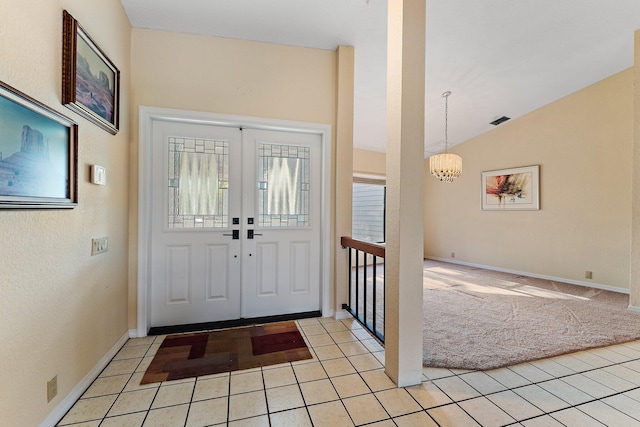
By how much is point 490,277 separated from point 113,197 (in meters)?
5.64

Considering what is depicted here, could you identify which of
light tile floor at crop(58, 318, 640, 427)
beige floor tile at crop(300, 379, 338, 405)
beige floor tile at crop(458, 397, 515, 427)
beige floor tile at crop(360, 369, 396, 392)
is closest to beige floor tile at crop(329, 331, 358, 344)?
light tile floor at crop(58, 318, 640, 427)

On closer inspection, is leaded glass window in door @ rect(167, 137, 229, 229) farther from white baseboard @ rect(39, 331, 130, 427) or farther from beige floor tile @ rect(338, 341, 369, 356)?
beige floor tile @ rect(338, 341, 369, 356)

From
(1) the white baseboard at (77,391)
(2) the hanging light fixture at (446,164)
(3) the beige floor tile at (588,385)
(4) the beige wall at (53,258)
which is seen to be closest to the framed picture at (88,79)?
(4) the beige wall at (53,258)

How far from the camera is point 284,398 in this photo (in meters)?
1.73

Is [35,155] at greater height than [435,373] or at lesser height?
greater

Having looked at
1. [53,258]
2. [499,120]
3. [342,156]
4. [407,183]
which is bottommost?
[53,258]

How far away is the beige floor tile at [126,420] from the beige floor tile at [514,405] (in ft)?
6.82

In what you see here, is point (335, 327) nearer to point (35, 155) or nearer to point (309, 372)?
point (309, 372)

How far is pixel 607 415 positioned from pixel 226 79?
3795 mm

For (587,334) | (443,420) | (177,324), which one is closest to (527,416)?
(443,420)

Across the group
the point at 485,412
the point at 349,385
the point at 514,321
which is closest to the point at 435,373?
the point at 485,412

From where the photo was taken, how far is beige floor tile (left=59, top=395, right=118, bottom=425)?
5.05 ft

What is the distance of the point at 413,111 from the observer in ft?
5.99

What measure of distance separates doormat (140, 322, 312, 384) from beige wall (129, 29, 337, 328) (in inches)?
24.7
